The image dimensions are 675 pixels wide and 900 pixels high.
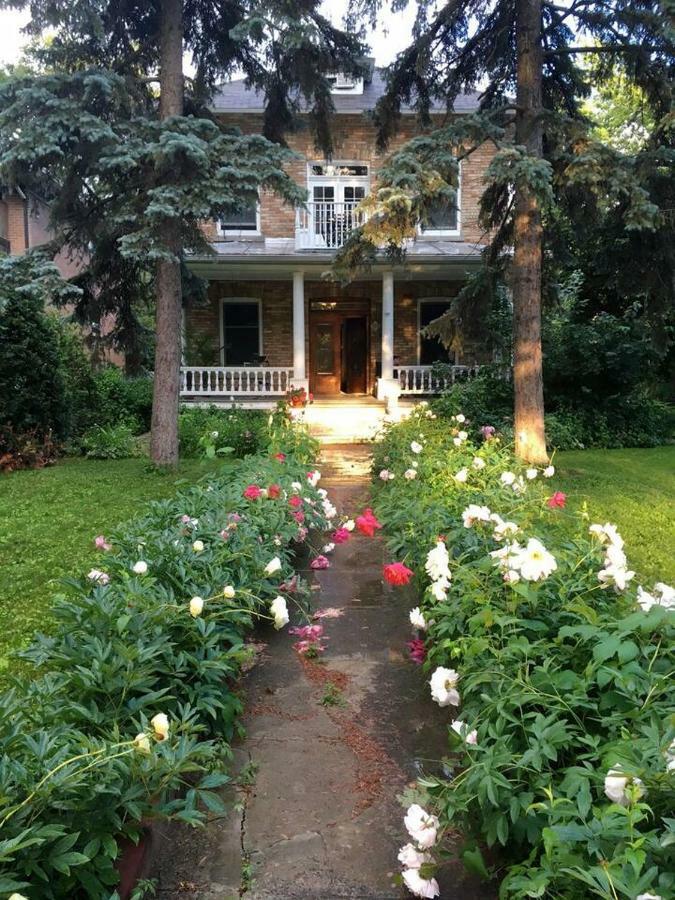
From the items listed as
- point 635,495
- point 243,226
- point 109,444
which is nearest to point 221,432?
point 109,444

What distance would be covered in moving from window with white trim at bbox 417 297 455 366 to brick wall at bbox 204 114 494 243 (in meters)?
1.73

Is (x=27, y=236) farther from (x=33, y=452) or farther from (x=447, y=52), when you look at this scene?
(x=447, y=52)

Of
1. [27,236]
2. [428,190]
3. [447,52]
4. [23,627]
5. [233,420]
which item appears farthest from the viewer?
[27,236]

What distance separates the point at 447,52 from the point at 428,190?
4.26 m

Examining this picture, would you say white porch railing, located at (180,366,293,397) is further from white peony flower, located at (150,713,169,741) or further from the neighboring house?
white peony flower, located at (150,713,169,741)

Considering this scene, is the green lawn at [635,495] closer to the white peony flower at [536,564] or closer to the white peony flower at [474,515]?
the white peony flower at [474,515]

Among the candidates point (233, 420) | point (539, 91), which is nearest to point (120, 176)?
point (233, 420)

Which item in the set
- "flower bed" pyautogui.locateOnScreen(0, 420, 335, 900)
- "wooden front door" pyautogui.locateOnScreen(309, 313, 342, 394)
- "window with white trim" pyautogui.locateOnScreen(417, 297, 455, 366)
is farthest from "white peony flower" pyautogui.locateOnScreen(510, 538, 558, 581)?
"wooden front door" pyautogui.locateOnScreen(309, 313, 342, 394)

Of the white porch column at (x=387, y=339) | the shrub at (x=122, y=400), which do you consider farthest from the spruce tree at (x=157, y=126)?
the white porch column at (x=387, y=339)

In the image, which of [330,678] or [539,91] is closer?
[330,678]

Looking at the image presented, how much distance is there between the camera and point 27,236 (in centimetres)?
2100

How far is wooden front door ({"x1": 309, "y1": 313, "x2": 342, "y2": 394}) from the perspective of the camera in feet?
60.0

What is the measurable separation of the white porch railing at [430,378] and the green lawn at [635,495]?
3.97 metres

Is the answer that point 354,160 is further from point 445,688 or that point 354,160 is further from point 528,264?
point 445,688
